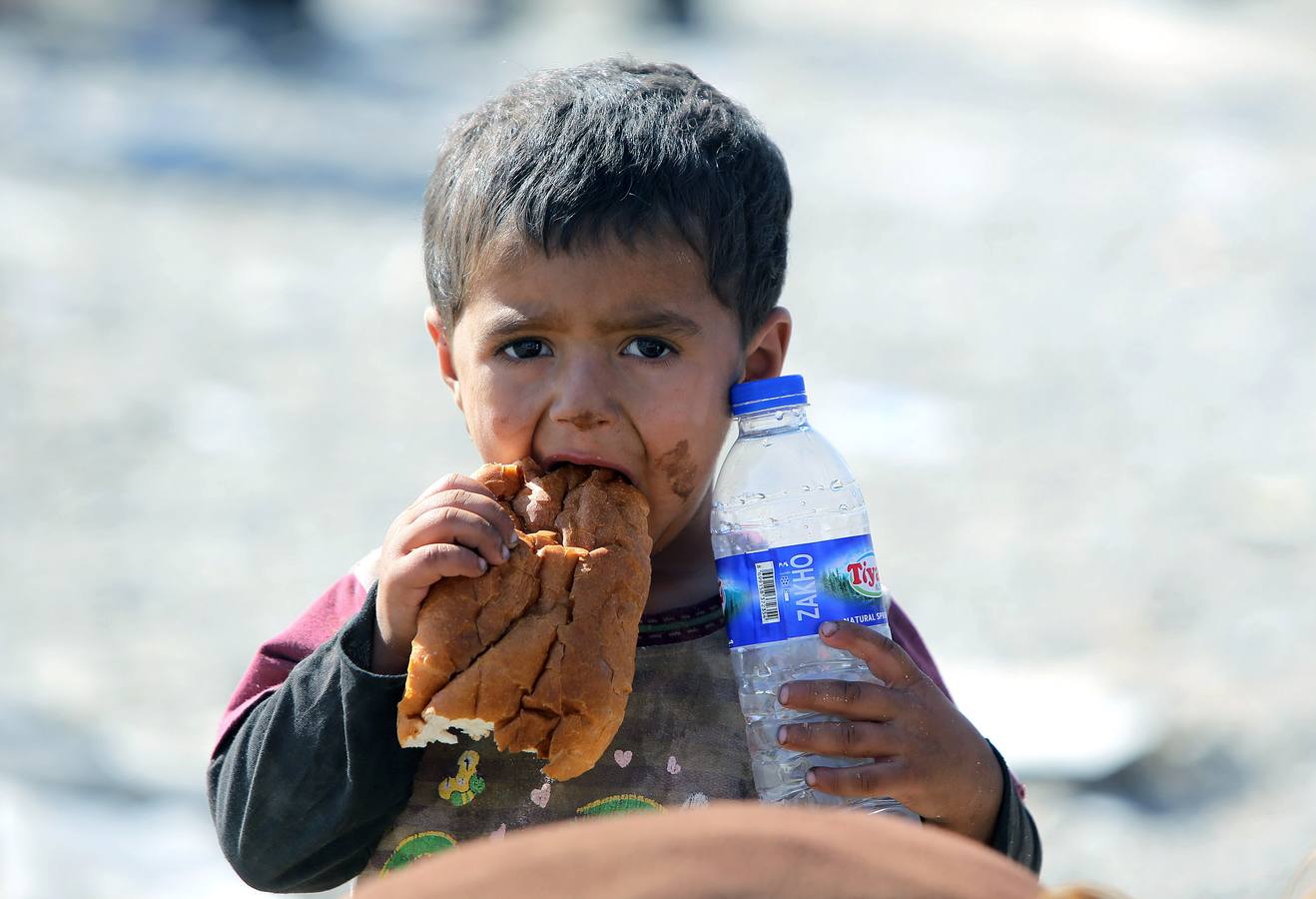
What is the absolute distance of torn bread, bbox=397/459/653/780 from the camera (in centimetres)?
231

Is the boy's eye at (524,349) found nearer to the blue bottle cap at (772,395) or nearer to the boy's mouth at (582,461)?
the boy's mouth at (582,461)

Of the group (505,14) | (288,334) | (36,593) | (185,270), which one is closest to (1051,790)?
(36,593)

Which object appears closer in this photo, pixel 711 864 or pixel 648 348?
pixel 711 864

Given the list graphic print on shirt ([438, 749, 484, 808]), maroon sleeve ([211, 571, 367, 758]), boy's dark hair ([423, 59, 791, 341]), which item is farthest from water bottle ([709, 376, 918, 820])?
maroon sleeve ([211, 571, 367, 758])

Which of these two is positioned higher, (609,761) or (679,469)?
(679,469)

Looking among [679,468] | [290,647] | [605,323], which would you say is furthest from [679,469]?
[290,647]

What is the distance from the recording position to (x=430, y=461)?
804 cm

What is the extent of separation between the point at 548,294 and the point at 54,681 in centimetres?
408

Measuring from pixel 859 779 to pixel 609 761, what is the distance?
1.58ft

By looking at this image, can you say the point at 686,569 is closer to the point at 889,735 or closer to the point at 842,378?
the point at 889,735

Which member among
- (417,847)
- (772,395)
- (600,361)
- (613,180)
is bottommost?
(417,847)

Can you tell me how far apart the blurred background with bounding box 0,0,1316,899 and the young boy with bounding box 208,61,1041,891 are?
2.50 metres

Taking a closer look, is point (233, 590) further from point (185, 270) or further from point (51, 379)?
point (185, 270)

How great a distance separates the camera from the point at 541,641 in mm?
2369
